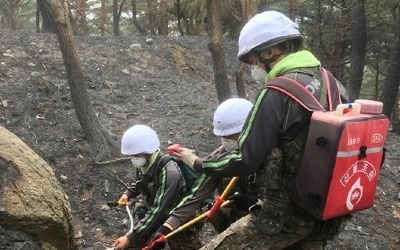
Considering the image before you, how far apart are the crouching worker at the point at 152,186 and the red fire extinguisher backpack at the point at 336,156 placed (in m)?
1.29

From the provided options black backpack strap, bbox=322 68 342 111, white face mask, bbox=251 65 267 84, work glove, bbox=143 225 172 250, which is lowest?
work glove, bbox=143 225 172 250

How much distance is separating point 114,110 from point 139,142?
16.8ft

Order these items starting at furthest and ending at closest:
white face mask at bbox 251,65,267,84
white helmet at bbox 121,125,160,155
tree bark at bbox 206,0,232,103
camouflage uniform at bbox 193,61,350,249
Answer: tree bark at bbox 206,0,232,103 < white helmet at bbox 121,125,160,155 < white face mask at bbox 251,65,267,84 < camouflage uniform at bbox 193,61,350,249

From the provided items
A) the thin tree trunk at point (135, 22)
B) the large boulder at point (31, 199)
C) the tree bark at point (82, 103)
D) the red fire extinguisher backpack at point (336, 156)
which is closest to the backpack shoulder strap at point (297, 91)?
the red fire extinguisher backpack at point (336, 156)

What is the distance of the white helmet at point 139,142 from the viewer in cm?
380

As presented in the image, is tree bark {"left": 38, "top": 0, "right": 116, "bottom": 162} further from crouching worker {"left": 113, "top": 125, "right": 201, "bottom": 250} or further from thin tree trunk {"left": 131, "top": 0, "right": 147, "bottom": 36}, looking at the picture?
thin tree trunk {"left": 131, "top": 0, "right": 147, "bottom": 36}

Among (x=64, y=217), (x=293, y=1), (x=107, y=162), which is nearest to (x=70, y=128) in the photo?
(x=107, y=162)

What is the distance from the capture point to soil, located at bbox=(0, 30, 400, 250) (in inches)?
241

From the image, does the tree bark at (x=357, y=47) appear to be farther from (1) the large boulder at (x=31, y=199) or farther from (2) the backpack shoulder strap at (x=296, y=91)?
(2) the backpack shoulder strap at (x=296, y=91)

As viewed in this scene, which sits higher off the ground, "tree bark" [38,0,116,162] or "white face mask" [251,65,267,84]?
"white face mask" [251,65,267,84]

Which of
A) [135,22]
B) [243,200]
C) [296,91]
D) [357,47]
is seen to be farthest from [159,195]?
[135,22]

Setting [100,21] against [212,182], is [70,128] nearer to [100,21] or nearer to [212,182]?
[212,182]

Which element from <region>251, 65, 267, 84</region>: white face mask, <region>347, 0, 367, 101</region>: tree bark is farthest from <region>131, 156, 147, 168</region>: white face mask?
<region>347, 0, 367, 101</region>: tree bark

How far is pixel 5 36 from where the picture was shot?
10695 mm
